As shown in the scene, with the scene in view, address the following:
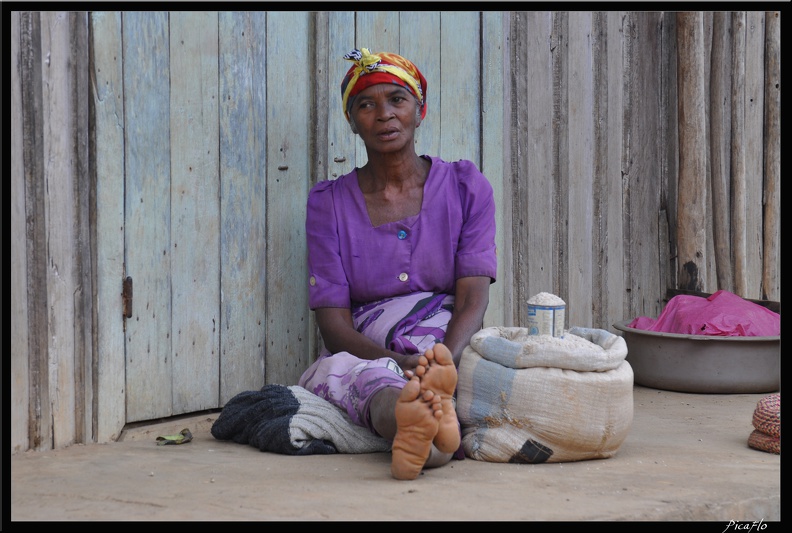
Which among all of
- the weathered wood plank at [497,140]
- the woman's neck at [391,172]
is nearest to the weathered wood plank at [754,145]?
the weathered wood plank at [497,140]

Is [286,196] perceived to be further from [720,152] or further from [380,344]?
[720,152]

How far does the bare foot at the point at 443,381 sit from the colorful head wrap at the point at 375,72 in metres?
1.34

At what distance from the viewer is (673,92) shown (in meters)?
5.43

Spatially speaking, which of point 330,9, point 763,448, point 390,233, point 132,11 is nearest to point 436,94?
point 330,9

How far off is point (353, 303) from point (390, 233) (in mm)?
339

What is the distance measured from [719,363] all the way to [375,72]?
2.29m

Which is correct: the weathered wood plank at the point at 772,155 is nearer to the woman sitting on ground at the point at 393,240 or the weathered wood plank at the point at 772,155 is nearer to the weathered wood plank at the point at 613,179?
the weathered wood plank at the point at 613,179

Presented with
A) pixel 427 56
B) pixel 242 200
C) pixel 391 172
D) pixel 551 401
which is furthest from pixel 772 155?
pixel 242 200

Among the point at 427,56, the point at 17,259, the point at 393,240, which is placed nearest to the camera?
the point at 17,259

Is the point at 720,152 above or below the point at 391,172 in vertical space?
above

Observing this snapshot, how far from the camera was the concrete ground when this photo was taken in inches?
96.3

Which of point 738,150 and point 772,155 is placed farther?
point 772,155

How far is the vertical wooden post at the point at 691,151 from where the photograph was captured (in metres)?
5.23

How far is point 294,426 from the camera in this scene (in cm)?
318
